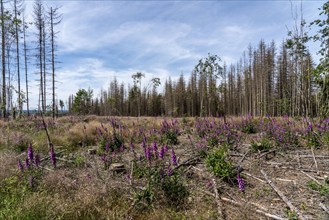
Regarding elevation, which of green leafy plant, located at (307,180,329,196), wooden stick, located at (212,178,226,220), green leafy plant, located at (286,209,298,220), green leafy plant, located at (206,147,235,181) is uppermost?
green leafy plant, located at (206,147,235,181)

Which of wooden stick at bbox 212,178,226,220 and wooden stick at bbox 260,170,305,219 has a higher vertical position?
wooden stick at bbox 260,170,305,219

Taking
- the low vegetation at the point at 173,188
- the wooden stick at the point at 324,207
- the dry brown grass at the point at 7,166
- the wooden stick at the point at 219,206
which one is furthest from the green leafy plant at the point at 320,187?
the dry brown grass at the point at 7,166

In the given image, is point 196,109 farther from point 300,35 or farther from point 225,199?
point 225,199

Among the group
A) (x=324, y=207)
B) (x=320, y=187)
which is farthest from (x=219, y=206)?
(x=320, y=187)

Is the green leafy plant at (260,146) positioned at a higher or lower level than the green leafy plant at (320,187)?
higher

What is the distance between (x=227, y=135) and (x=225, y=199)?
2694 mm

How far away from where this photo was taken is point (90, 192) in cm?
320

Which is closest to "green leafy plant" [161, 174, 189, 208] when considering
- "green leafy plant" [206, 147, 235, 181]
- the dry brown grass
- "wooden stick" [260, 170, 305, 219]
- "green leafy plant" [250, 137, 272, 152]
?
"green leafy plant" [206, 147, 235, 181]

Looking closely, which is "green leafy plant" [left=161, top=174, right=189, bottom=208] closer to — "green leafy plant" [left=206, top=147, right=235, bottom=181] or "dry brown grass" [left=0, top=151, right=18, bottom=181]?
"green leafy plant" [left=206, top=147, right=235, bottom=181]

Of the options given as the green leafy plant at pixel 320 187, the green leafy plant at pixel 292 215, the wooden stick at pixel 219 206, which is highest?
the green leafy plant at pixel 320 187

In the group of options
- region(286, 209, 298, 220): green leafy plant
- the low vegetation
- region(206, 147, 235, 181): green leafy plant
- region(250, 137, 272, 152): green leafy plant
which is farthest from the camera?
region(250, 137, 272, 152): green leafy plant

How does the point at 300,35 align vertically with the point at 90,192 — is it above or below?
above

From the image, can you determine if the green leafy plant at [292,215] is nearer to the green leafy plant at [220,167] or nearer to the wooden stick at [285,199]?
the wooden stick at [285,199]

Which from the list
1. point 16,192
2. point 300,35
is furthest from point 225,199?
point 300,35
